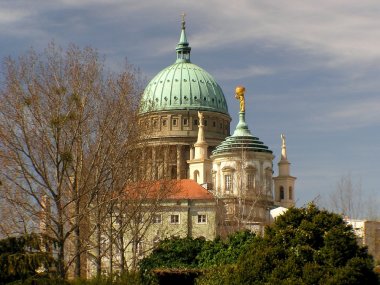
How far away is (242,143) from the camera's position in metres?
98.3

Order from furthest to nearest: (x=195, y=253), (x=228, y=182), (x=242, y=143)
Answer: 1. (x=242, y=143)
2. (x=228, y=182)
3. (x=195, y=253)

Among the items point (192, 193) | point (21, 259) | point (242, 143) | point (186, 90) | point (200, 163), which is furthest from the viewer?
point (186, 90)

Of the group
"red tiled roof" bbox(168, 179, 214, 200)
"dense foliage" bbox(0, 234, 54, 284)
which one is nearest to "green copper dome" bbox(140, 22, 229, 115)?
"red tiled roof" bbox(168, 179, 214, 200)

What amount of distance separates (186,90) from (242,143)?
25.0m

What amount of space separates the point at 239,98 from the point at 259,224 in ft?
89.1

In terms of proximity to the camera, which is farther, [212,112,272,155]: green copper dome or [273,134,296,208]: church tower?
[273,134,296,208]: church tower

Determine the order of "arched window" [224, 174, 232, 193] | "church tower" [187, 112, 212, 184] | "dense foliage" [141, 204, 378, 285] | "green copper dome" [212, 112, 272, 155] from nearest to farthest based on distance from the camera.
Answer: "dense foliage" [141, 204, 378, 285] < "arched window" [224, 174, 232, 193] < "green copper dome" [212, 112, 272, 155] < "church tower" [187, 112, 212, 184]

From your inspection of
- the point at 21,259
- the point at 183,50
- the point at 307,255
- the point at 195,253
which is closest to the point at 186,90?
the point at 183,50

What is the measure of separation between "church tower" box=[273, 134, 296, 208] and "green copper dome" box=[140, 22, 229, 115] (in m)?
15.2

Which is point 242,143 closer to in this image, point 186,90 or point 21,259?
point 186,90

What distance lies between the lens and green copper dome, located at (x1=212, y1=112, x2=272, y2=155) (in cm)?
9800

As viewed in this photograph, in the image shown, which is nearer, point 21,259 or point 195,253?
point 21,259

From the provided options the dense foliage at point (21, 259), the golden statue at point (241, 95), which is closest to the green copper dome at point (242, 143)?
the golden statue at point (241, 95)

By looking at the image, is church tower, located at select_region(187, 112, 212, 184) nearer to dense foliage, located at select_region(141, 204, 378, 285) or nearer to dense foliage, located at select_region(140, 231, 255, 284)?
dense foliage, located at select_region(140, 231, 255, 284)
